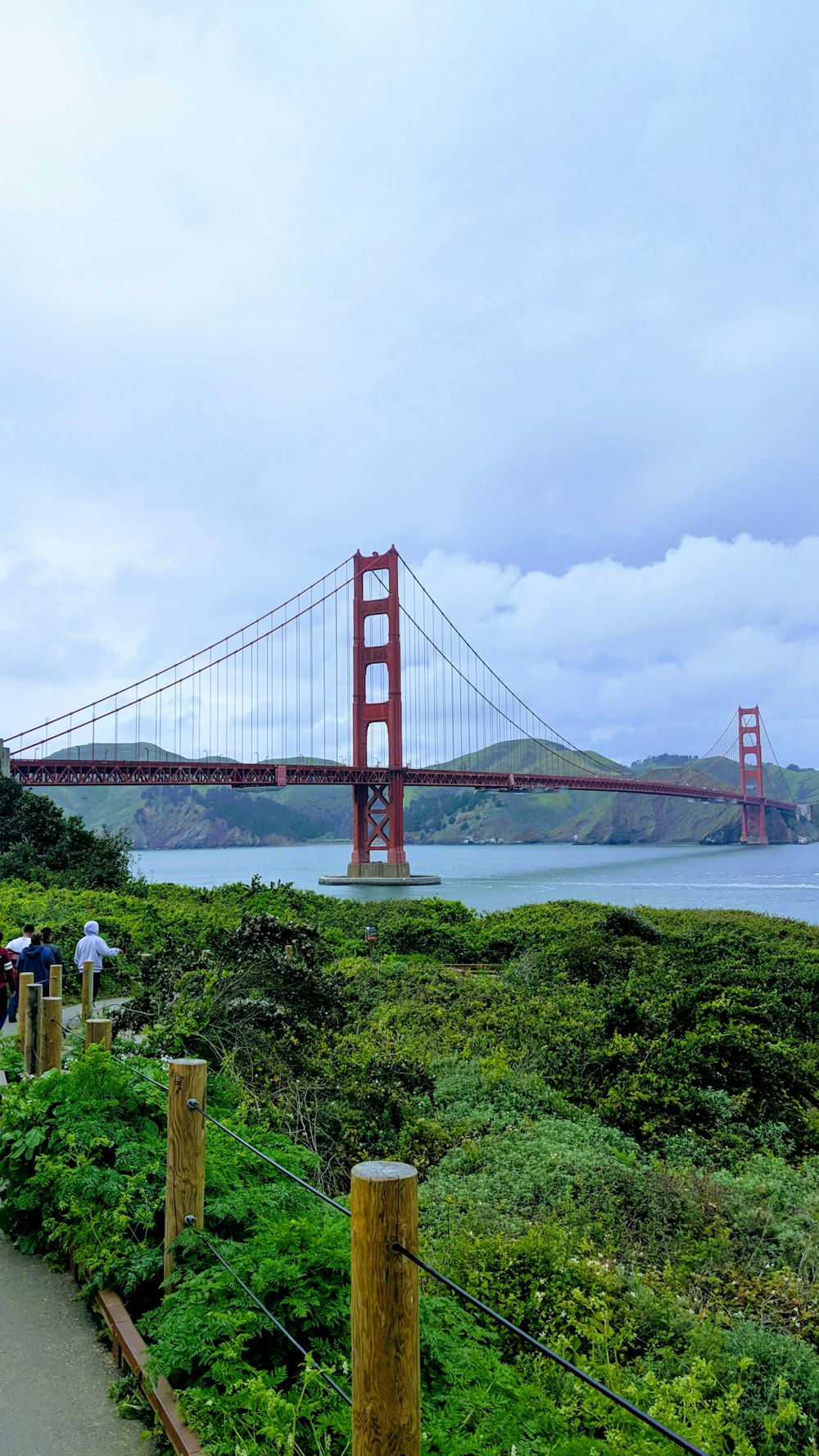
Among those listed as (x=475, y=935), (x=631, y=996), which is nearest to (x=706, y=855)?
(x=475, y=935)

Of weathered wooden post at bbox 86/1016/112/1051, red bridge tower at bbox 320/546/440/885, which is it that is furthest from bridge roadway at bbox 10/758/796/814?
weathered wooden post at bbox 86/1016/112/1051

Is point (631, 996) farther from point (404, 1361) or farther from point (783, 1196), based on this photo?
point (404, 1361)

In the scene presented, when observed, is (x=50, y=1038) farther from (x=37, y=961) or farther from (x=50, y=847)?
(x=50, y=847)

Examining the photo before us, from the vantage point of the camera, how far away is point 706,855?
9138 cm

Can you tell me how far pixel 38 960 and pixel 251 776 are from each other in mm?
36232

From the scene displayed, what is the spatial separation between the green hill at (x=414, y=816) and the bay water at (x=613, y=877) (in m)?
11.8

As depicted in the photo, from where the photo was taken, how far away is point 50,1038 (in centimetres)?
604

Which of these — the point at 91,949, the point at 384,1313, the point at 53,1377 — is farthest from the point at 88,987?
the point at 384,1313

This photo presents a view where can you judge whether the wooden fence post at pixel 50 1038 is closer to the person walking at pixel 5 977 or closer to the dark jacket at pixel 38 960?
the dark jacket at pixel 38 960

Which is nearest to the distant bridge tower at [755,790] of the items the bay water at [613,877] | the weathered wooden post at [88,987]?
the bay water at [613,877]

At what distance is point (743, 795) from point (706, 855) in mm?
8517

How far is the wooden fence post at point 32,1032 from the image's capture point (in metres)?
6.32

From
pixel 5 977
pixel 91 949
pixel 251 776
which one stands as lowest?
pixel 5 977

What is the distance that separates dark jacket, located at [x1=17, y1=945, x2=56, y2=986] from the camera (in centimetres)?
977
